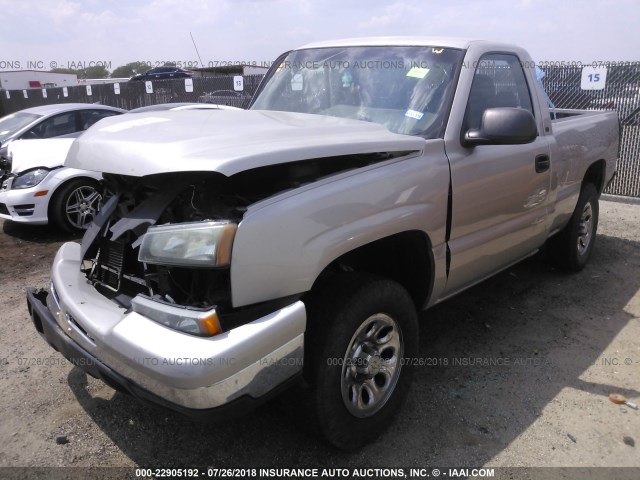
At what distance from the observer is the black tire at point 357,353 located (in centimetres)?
234

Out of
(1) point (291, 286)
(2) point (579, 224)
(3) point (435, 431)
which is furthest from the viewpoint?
(2) point (579, 224)

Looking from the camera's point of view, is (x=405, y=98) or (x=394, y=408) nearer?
(x=394, y=408)

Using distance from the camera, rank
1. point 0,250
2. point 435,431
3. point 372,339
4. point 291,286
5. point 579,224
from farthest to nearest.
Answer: point 0,250 → point 579,224 → point 435,431 → point 372,339 → point 291,286

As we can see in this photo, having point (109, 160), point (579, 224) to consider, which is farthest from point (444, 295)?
point (579, 224)

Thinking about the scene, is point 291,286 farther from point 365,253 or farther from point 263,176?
point 365,253

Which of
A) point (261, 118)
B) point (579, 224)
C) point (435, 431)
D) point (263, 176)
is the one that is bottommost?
point (435, 431)

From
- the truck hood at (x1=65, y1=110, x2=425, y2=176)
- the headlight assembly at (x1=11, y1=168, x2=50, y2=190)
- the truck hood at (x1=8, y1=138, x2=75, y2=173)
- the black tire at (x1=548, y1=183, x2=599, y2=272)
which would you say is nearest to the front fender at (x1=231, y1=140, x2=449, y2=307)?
the truck hood at (x1=65, y1=110, x2=425, y2=176)

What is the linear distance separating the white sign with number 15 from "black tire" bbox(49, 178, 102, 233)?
7110 mm

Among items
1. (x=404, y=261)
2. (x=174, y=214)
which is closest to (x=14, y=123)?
(x=174, y=214)

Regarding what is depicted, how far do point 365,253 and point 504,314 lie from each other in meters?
1.90

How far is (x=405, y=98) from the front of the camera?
3197 mm

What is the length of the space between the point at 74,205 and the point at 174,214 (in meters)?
4.61

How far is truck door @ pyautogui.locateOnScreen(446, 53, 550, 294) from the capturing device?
307 cm

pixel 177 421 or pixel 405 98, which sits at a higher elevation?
pixel 405 98
